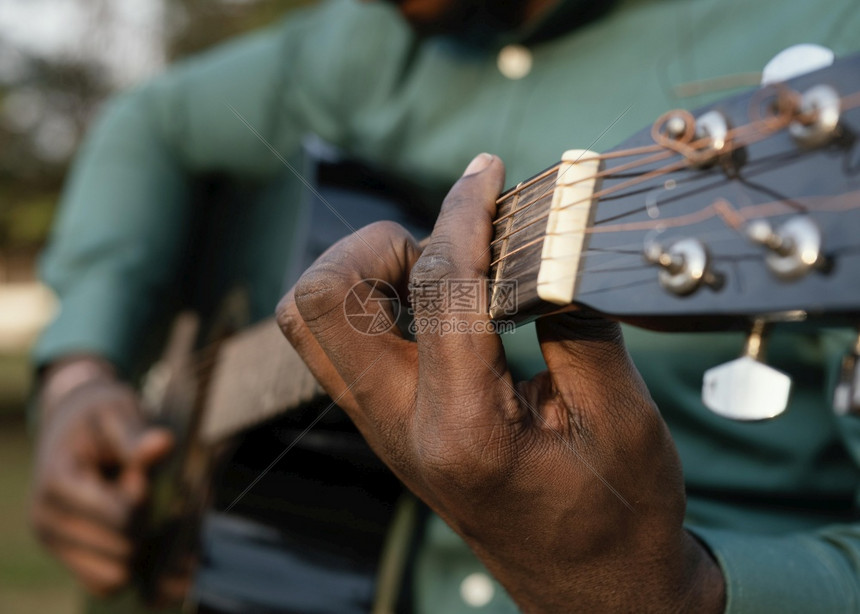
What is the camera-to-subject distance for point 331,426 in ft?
3.96

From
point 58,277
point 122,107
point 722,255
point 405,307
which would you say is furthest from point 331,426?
point 122,107

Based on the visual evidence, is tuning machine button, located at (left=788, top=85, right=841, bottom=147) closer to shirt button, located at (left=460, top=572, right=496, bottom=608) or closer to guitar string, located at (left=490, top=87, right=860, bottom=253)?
guitar string, located at (left=490, top=87, right=860, bottom=253)

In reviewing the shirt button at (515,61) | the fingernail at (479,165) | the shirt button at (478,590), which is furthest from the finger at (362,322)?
the shirt button at (515,61)

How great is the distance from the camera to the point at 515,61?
1307 millimetres

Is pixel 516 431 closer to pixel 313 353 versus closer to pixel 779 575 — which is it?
pixel 313 353

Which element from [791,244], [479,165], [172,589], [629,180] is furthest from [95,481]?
[791,244]

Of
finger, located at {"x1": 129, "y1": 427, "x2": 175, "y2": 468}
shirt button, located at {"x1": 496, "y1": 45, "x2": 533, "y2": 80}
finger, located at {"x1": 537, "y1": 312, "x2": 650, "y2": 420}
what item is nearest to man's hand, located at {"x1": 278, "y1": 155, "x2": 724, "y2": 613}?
finger, located at {"x1": 537, "y1": 312, "x2": 650, "y2": 420}

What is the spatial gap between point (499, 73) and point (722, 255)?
95cm

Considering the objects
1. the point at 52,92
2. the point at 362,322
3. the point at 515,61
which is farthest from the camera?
the point at 52,92

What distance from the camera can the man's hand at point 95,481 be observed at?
143 cm

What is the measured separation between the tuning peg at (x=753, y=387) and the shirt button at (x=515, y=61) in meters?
0.90

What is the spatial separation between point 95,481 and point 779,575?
1.25 m

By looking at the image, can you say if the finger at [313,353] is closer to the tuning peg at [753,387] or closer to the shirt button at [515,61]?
the tuning peg at [753,387]

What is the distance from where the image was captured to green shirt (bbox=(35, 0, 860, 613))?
0.94m
